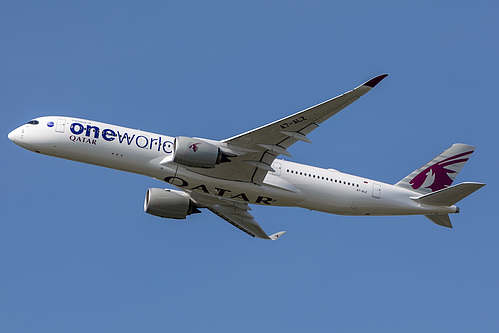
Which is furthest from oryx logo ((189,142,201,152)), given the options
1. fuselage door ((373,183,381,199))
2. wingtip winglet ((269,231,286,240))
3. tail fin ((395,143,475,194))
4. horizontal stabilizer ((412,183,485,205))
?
horizontal stabilizer ((412,183,485,205))

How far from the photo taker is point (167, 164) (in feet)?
125

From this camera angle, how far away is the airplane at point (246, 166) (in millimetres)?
37031

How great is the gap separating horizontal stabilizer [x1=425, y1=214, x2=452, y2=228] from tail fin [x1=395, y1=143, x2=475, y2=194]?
1639mm

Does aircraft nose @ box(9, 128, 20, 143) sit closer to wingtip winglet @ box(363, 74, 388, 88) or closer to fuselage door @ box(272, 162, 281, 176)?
fuselage door @ box(272, 162, 281, 176)

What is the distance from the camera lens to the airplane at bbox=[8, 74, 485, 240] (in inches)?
1458

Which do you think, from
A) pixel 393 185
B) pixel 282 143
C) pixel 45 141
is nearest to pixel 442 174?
pixel 393 185

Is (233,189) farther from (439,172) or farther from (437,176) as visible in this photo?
(439,172)

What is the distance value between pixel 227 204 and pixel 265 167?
6.69 metres

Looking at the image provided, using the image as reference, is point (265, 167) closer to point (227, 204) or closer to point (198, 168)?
point (198, 168)

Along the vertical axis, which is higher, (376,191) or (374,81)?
(374,81)

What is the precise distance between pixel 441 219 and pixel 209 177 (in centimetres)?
1476

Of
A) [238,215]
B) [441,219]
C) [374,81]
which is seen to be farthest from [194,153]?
[441,219]

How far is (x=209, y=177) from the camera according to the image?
128 ft

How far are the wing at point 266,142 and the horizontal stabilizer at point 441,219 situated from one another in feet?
36.9
